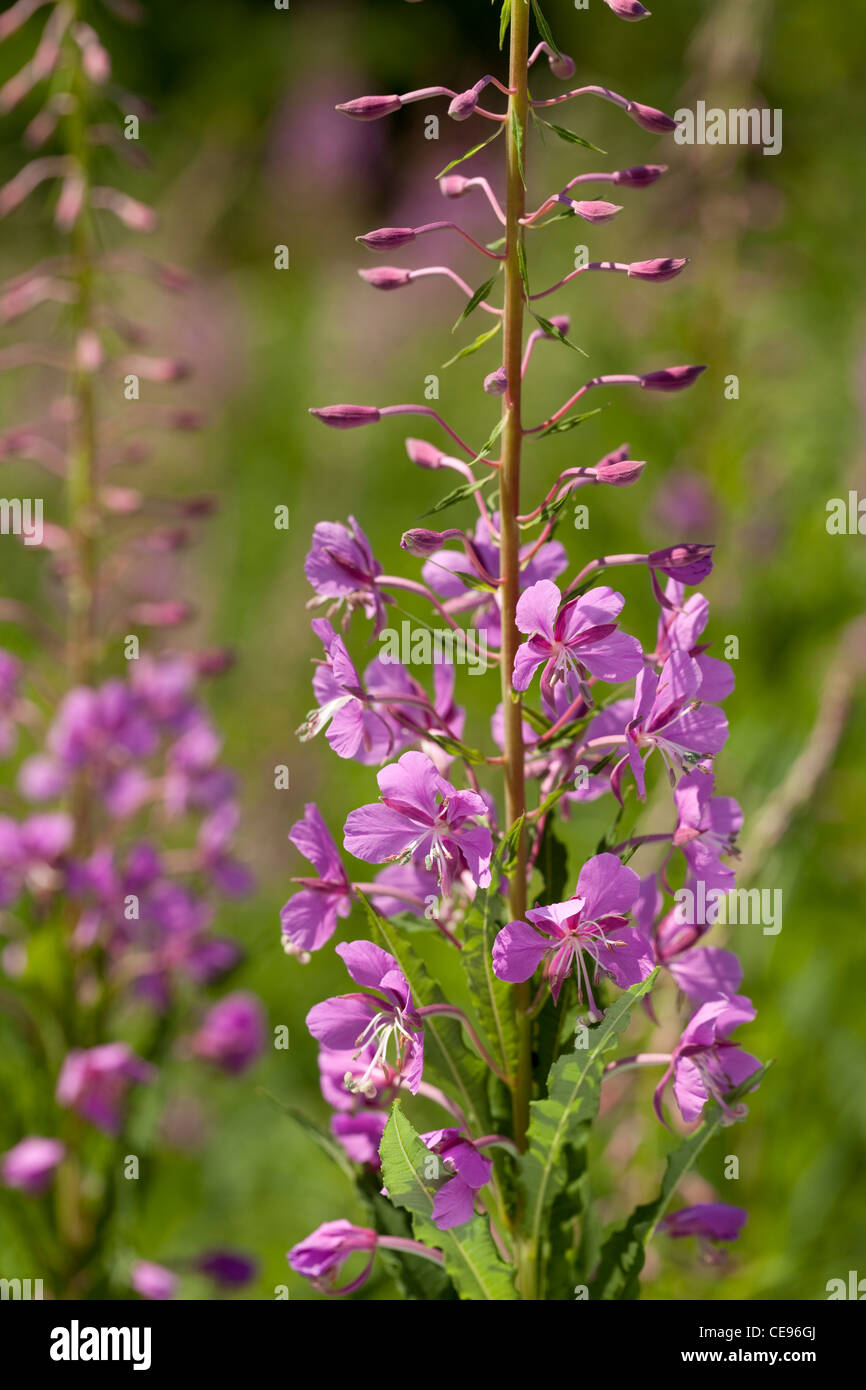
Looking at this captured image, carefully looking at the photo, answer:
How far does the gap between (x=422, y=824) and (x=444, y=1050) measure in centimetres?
28

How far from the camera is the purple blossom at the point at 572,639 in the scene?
54.7 inches

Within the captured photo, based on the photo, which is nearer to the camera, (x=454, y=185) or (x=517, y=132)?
(x=517, y=132)

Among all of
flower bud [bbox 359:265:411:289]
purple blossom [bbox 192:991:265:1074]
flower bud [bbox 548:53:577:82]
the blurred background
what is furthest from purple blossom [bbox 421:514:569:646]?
purple blossom [bbox 192:991:265:1074]

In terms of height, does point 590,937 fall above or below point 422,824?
below

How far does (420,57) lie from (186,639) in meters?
14.6

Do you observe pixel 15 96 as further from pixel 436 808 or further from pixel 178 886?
pixel 436 808

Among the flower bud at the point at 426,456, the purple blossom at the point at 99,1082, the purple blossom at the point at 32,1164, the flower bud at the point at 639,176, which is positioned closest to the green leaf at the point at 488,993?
the flower bud at the point at 426,456

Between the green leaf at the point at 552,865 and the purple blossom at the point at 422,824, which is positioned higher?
the purple blossom at the point at 422,824

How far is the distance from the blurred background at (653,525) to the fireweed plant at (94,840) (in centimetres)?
16

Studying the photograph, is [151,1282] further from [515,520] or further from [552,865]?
[515,520]

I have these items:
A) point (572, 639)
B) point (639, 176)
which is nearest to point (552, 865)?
point (572, 639)

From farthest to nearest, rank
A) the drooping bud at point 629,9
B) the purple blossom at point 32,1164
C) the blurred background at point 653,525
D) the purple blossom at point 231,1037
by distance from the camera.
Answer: the blurred background at point 653,525 < the purple blossom at point 231,1037 < the purple blossom at point 32,1164 < the drooping bud at point 629,9

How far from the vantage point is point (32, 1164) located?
8.48 feet

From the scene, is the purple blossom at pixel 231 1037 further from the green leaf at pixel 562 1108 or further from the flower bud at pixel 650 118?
the flower bud at pixel 650 118
